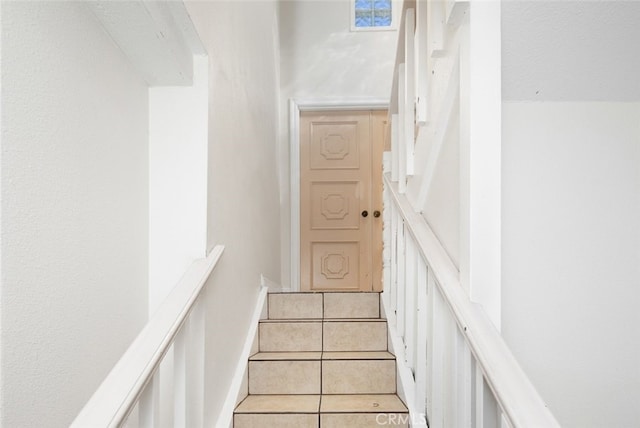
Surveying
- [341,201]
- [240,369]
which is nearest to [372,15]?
[341,201]

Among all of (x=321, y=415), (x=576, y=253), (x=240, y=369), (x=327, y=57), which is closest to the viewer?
(x=576, y=253)

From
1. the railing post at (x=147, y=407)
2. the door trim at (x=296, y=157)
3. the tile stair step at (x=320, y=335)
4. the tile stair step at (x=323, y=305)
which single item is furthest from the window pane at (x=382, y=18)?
the railing post at (x=147, y=407)

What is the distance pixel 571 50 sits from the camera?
1593mm

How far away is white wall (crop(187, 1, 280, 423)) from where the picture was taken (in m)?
2.08

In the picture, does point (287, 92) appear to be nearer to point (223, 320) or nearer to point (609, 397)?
point (223, 320)

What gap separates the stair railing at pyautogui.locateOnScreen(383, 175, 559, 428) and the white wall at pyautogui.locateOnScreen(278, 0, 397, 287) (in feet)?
7.12

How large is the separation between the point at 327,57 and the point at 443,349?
356cm

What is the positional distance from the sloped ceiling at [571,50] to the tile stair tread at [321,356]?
141 cm

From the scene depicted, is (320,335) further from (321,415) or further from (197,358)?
(197,358)

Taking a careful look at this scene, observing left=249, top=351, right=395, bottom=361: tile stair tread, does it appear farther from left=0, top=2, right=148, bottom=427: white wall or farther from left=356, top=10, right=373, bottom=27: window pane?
left=356, top=10, right=373, bottom=27: window pane

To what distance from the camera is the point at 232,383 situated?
2.45 m

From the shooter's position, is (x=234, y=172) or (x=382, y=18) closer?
(x=234, y=172)

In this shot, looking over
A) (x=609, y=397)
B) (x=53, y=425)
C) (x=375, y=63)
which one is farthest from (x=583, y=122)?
(x=375, y=63)

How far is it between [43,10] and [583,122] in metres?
1.45
